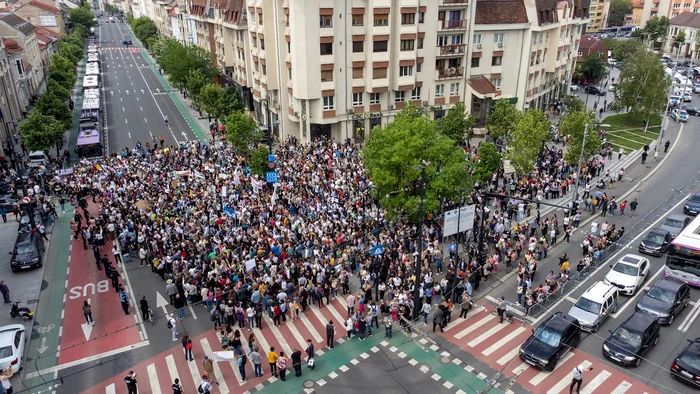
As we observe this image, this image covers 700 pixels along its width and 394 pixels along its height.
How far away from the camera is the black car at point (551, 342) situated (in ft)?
67.1

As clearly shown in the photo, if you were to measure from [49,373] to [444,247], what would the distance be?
22.0 m

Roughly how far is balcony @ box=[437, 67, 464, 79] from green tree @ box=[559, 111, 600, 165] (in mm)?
→ 14079

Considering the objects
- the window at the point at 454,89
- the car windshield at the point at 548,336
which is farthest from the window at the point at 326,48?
the car windshield at the point at 548,336

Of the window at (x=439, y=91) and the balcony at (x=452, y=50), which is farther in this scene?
the window at (x=439, y=91)

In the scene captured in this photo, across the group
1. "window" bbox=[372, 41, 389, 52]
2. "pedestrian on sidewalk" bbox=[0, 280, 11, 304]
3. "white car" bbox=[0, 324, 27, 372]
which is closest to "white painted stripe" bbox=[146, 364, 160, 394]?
"white car" bbox=[0, 324, 27, 372]

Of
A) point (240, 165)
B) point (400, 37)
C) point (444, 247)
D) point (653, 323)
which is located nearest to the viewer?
point (653, 323)

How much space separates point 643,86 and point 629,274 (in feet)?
138

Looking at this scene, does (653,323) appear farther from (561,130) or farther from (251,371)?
(561,130)

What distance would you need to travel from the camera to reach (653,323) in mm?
21391

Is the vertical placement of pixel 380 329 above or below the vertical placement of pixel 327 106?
below

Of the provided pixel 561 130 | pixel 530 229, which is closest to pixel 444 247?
pixel 530 229

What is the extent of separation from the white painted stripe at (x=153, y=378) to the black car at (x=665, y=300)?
70.3 feet

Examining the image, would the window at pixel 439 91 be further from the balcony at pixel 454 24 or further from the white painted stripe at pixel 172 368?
the white painted stripe at pixel 172 368

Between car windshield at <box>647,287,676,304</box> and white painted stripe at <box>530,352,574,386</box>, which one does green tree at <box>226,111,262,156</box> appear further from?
car windshield at <box>647,287,676,304</box>
